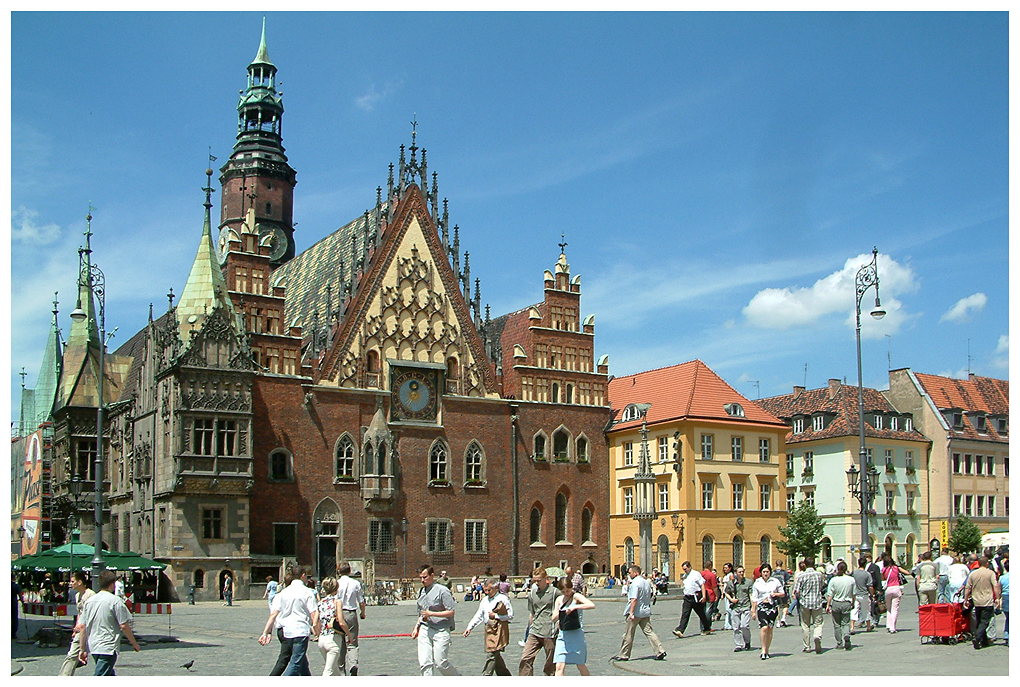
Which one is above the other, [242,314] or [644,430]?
[242,314]

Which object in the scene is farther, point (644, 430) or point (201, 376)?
point (644, 430)

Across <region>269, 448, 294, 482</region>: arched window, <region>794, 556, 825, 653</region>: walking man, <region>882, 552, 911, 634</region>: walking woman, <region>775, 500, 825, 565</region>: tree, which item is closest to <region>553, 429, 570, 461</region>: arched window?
<region>775, 500, 825, 565</region>: tree

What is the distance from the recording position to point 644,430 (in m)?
55.0

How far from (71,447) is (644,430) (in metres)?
30.2

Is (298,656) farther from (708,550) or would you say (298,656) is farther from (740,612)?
(708,550)

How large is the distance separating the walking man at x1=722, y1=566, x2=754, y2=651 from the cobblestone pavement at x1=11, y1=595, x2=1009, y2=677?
33cm

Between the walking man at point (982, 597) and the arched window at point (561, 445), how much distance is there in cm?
4137

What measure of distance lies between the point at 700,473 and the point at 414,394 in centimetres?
1529

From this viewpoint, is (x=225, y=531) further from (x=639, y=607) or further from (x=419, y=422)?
(x=639, y=607)

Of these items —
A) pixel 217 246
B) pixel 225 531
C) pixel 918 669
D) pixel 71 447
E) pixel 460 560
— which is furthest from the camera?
pixel 217 246

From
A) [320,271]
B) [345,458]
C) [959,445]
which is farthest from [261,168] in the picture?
[959,445]

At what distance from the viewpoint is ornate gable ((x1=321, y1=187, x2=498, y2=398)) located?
189ft

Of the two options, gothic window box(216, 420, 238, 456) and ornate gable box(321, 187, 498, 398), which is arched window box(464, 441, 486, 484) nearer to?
ornate gable box(321, 187, 498, 398)

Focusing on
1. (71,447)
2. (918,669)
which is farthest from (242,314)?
(918,669)
